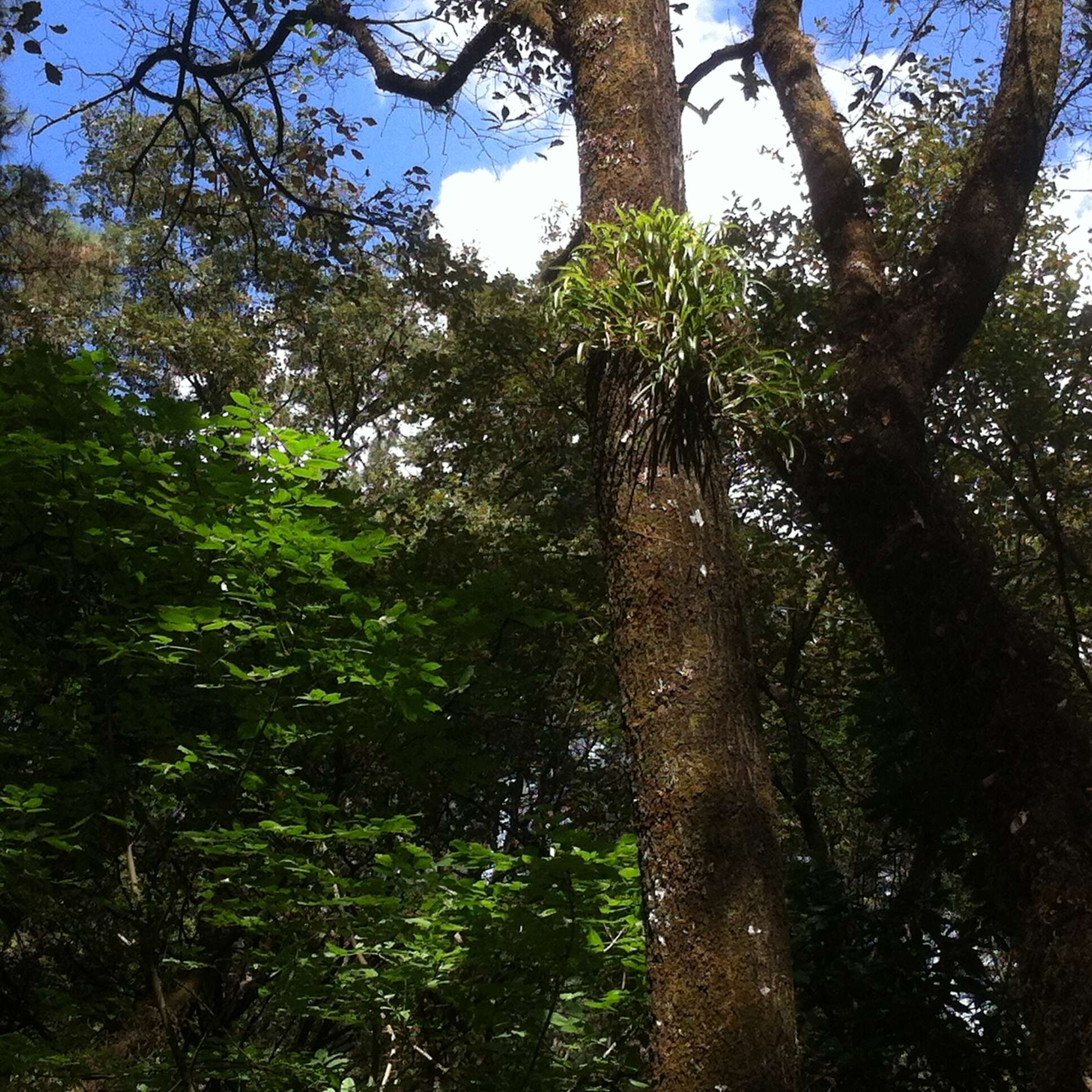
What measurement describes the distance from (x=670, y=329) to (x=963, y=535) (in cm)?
207

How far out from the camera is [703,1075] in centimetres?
181

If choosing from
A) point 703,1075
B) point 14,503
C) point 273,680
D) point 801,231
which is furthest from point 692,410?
point 801,231

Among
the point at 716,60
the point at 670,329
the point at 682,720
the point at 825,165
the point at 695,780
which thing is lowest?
the point at 695,780

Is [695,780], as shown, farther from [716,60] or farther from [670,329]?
[716,60]

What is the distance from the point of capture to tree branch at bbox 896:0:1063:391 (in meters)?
4.57

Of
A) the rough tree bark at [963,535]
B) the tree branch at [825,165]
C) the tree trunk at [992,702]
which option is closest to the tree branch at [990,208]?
the rough tree bark at [963,535]

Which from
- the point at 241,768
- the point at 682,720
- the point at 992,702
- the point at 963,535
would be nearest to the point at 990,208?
the point at 963,535

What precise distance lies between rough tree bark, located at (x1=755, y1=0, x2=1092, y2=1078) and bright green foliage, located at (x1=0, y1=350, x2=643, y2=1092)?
1.30 metres

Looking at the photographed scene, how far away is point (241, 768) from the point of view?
134 inches

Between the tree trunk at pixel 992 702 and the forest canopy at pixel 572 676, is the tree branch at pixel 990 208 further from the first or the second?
the tree trunk at pixel 992 702

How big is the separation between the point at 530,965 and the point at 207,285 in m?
11.6

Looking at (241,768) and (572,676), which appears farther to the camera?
(572,676)

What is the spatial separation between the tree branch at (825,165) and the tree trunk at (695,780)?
8.78 feet

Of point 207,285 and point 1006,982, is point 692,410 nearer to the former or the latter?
point 1006,982
